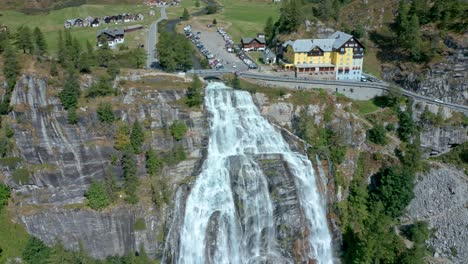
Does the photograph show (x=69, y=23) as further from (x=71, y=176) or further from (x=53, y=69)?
(x=71, y=176)

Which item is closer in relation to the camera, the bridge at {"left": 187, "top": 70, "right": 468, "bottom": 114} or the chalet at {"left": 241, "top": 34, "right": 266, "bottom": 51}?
the bridge at {"left": 187, "top": 70, "right": 468, "bottom": 114}

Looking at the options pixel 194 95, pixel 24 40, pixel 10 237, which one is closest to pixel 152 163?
pixel 194 95

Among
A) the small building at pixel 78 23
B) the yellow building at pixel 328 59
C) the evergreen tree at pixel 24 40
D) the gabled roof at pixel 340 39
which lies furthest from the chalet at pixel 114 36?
the gabled roof at pixel 340 39

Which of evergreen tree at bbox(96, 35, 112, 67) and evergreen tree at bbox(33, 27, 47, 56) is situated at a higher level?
evergreen tree at bbox(33, 27, 47, 56)

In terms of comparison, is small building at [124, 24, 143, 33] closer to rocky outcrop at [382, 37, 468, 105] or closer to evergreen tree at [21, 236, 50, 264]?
evergreen tree at [21, 236, 50, 264]

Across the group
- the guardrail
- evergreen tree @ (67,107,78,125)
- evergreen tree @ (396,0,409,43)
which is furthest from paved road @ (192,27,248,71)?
evergreen tree @ (67,107,78,125)
